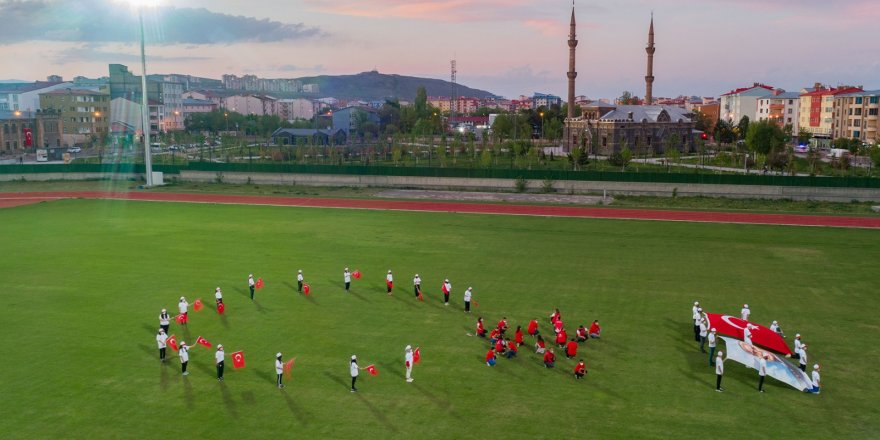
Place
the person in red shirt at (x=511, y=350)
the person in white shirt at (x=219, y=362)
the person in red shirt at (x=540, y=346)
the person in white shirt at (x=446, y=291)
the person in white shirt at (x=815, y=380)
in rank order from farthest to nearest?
the person in white shirt at (x=446, y=291), the person in red shirt at (x=540, y=346), the person in red shirt at (x=511, y=350), the person in white shirt at (x=219, y=362), the person in white shirt at (x=815, y=380)

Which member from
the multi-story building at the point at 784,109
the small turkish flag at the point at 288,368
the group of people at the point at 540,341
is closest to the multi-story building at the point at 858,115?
the multi-story building at the point at 784,109

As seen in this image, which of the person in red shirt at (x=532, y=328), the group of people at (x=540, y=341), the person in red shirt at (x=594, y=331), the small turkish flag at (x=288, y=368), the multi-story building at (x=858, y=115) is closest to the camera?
the small turkish flag at (x=288, y=368)

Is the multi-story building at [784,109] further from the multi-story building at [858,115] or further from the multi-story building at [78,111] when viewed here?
the multi-story building at [78,111]

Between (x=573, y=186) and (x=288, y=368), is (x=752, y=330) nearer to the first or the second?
(x=288, y=368)

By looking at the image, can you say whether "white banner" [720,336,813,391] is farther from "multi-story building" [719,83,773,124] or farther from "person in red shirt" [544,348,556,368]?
"multi-story building" [719,83,773,124]

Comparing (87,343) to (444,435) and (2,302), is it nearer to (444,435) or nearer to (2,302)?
(2,302)

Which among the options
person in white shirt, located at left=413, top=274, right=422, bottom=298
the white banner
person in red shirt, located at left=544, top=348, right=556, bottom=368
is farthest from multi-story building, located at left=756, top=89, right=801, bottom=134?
person in red shirt, located at left=544, top=348, right=556, bottom=368

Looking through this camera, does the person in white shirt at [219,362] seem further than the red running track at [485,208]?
No
